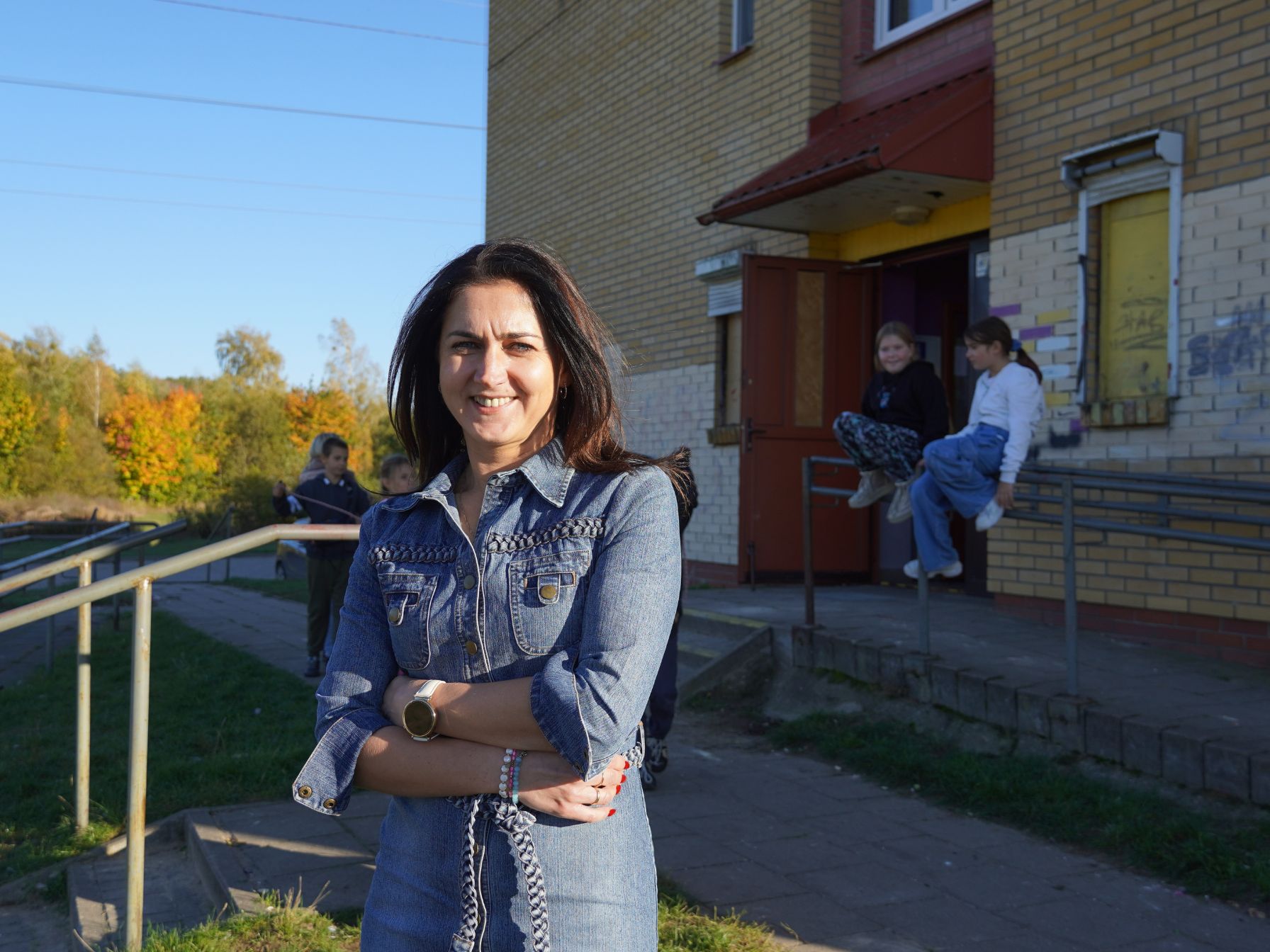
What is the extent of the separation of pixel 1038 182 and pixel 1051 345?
103cm

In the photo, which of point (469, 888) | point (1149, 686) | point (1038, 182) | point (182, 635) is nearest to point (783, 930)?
point (469, 888)

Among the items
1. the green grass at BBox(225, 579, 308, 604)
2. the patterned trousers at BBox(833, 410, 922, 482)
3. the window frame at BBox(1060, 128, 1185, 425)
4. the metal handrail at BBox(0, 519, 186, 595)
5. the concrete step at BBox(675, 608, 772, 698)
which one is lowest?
the green grass at BBox(225, 579, 308, 604)

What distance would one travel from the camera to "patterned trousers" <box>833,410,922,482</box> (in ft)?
21.1

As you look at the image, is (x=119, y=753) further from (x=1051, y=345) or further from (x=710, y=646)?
(x=1051, y=345)

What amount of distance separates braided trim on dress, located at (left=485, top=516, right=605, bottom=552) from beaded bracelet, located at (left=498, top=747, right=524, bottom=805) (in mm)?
299

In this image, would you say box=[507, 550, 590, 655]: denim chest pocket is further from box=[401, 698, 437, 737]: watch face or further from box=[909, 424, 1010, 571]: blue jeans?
box=[909, 424, 1010, 571]: blue jeans

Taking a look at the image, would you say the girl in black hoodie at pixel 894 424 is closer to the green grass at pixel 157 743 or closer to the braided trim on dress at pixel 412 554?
the green grass at pixel 157 743

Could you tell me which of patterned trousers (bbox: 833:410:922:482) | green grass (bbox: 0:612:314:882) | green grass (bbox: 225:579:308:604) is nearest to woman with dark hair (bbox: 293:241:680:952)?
green grass (bbox: 0:612:314:882)

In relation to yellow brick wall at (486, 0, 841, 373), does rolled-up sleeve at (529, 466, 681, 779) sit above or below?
below

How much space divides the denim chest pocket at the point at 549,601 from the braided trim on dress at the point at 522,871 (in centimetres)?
22

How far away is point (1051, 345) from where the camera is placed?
23.5 ft

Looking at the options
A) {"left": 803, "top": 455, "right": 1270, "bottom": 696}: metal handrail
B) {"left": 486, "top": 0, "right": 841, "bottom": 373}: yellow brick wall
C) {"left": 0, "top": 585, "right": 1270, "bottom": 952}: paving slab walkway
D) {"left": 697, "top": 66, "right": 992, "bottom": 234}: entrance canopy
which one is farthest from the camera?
{"left": 486, "top": 0, "right": 841, "bottom": 373}: yellow brick wall

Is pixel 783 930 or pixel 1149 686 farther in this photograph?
pixel 1149 686

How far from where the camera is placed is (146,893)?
436cm
